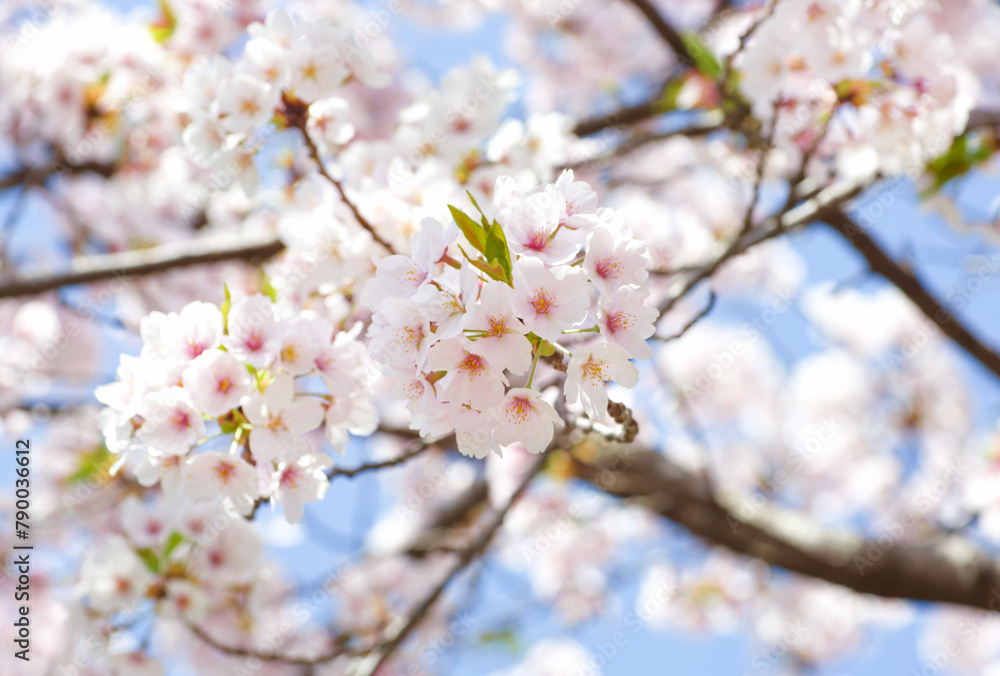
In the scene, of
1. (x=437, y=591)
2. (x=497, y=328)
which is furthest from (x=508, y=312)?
(x=437, y=591)

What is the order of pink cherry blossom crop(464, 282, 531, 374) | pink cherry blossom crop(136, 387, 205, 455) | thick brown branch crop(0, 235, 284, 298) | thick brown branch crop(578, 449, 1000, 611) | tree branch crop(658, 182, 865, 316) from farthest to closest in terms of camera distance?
thick brown branch crop(578, 449, 1000, 611)
thick brown branch crop(0, 235, 284, 298)
tree branch crop(658, 182, 865, 316)
pink cherry blossom crop(136, 387, 205, 455)
pink cherry blossom crop(464, 282, 531, 374)

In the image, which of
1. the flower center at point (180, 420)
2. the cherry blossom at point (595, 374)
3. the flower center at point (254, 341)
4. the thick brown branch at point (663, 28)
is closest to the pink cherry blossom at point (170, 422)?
the flower center at point (180, 420)

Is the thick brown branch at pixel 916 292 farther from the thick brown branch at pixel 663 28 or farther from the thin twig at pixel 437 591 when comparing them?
the thin twig at pixel 437 591

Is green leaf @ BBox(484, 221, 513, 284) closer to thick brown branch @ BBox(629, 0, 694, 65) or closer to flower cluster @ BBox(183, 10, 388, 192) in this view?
flower cluster @ BBox(183, 10, 388, 192)

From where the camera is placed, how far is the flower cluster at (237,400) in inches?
47.3

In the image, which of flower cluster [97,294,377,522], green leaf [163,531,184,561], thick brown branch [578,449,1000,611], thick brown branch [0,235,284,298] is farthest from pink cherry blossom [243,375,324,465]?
thick brown branch [578,449,1000,611]

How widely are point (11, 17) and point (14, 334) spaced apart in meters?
2.07

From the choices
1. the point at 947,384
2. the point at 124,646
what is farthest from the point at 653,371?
the point at 124,646

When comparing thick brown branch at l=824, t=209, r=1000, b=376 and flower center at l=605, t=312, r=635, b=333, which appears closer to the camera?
flower center at l=605, t=312, r=635, b=333

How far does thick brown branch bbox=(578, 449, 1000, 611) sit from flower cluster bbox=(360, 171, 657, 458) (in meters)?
1.97

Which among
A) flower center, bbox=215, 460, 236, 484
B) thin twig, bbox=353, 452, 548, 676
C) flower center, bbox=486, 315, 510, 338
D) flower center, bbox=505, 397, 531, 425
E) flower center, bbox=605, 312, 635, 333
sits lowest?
thin twig, bbox=353, 452, 548, 676

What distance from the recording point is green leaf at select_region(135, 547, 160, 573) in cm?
196

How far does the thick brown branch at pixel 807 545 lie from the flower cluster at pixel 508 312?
1.97 meters

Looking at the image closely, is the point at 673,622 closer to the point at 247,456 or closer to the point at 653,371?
the point at 653,371
